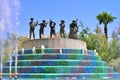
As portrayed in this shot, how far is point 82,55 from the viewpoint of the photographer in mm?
32312

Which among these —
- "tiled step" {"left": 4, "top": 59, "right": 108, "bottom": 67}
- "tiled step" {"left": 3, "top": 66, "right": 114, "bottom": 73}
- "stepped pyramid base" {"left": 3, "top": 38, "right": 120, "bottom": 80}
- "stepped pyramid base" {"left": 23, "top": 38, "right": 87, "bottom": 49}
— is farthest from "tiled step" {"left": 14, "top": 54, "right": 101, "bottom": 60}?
"stepped pyramid base" {"left": 23, "top": 38, "right": 87, "bottom": 49}

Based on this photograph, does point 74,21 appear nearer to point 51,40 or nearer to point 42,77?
point 51,40

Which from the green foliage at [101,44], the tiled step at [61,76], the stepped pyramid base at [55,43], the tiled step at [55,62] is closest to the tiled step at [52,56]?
the tiled step at [55,62]

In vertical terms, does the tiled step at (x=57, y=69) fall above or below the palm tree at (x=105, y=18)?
below

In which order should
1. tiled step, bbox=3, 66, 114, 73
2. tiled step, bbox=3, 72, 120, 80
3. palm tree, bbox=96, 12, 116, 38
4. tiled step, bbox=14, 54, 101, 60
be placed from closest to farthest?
1. tiled step, bbox=3, 72, 120, 80
2. tiled step, bbox=3, 66, 114, 73
3. tiled step, bbox=14, 54, 101, 60
4. palm tree, bbox=96, 12, 116, 38

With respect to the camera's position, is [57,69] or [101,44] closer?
[57,69]

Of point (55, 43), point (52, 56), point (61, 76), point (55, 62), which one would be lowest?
point (61, 76)

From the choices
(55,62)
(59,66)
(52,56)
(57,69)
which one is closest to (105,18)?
(52,56)

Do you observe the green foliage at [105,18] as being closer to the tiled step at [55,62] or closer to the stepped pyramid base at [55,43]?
the stepped pyramid base at [55,43]

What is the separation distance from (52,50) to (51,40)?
6.11ft

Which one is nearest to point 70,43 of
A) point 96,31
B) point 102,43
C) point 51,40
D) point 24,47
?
point 51,40

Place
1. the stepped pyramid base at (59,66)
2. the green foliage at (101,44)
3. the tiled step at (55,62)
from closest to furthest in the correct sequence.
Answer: the stepped pyramid base at (59,66)
the tiled step at (55,62)
the green foliage at (101,44)

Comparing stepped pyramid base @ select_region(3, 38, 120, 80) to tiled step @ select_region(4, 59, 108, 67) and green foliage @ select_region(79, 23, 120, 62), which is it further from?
green foliage @ select_region(79, 23, 120, 62)

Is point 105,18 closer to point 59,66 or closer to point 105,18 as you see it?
point 105,18
